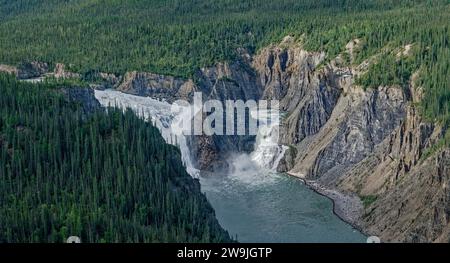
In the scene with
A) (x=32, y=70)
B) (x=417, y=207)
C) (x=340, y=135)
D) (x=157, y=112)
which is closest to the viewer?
(x=417, y=207)

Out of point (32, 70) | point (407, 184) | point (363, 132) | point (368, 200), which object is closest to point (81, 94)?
point (363, 132)

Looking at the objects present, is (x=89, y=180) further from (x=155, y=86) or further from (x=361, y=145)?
(x=155, y=86)

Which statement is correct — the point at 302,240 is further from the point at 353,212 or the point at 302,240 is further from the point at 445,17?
the point at 445,17

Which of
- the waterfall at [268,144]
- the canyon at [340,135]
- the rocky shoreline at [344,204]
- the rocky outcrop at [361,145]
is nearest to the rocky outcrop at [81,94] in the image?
the canyon at [340,135]

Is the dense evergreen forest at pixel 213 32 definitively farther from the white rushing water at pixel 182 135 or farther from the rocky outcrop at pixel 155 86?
the white rushing water at pixel 182 135

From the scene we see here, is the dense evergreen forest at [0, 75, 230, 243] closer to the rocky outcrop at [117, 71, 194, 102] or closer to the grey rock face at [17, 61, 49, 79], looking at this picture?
the rocky outcrop at [117, 71, 194, 102]

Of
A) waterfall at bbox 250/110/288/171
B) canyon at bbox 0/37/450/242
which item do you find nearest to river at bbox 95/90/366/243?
waterfall at bbox 250/110/288/171
